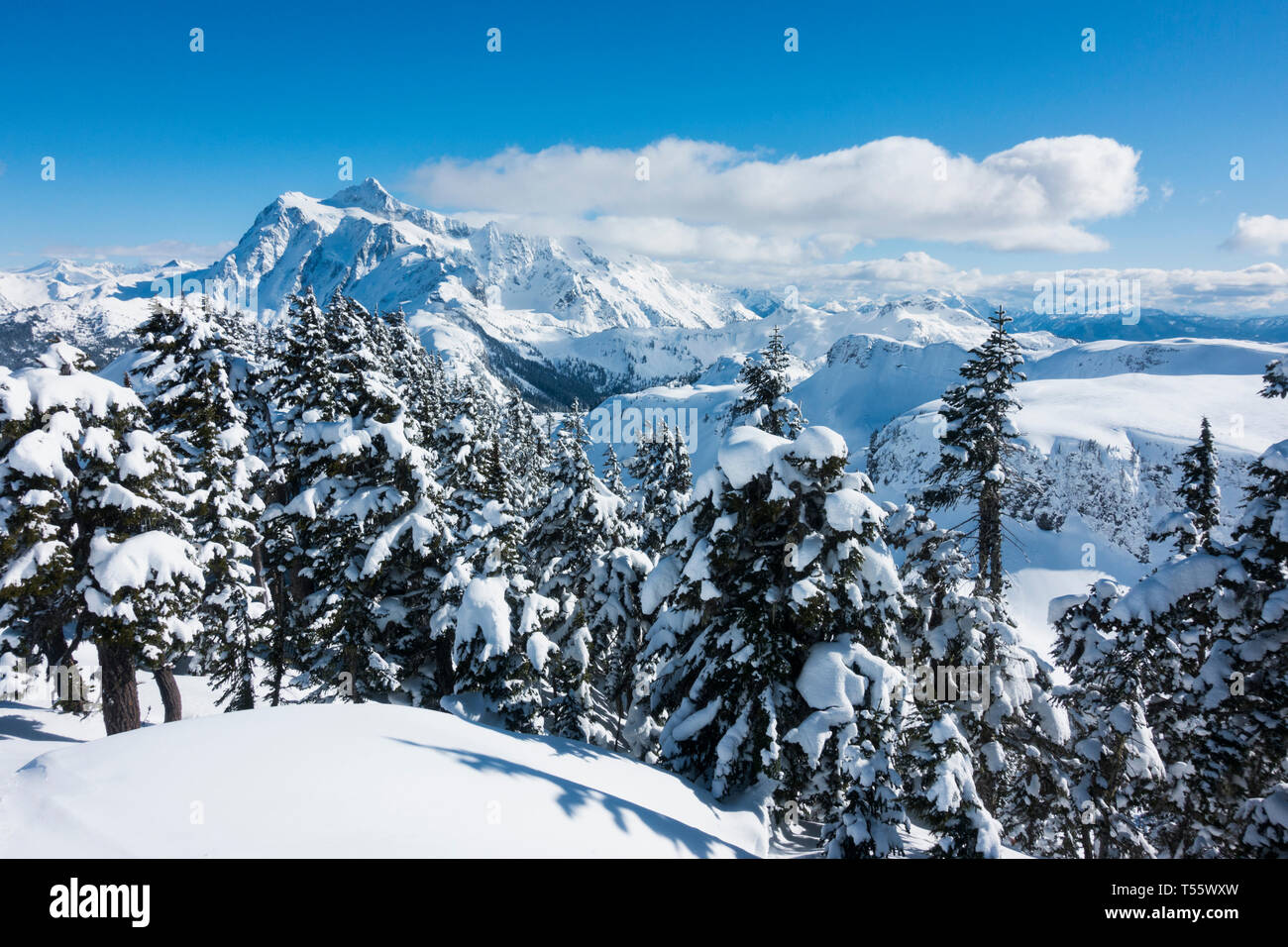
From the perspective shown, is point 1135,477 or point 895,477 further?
point 895,477

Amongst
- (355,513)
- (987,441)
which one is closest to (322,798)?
(355,513)

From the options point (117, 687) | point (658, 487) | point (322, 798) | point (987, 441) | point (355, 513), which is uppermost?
point (987, 441)

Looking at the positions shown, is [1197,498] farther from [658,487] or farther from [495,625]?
[495,625]

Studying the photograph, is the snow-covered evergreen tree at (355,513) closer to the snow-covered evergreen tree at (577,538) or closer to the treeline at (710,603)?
the treeline at (710,603)

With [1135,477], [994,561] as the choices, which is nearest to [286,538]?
[994,561]

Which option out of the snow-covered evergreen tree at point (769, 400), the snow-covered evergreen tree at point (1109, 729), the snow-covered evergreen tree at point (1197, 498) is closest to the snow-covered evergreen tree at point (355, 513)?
the snow-covered evergreen tree at point (769, 400)

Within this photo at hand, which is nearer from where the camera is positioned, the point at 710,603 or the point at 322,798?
the point at 322,798
